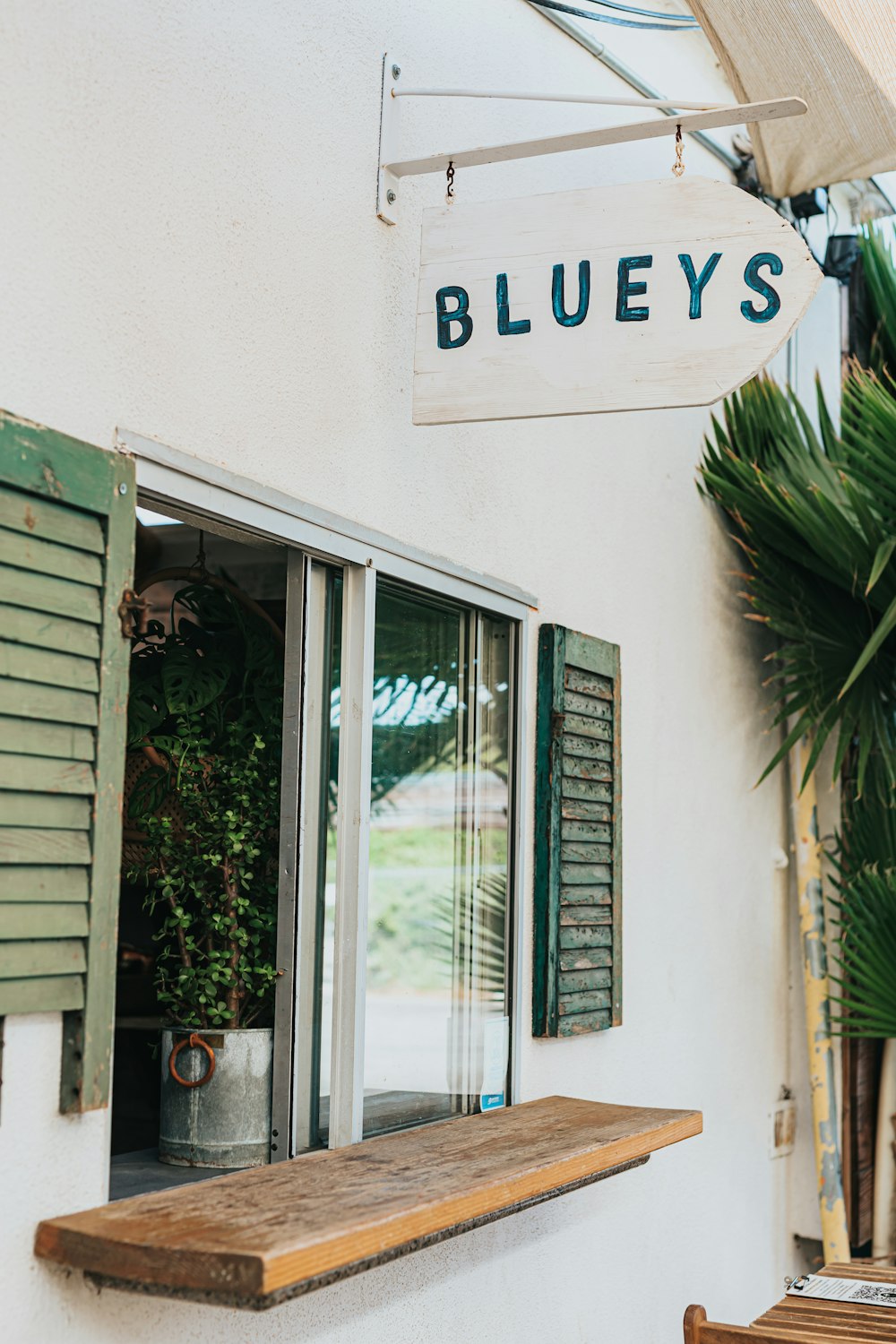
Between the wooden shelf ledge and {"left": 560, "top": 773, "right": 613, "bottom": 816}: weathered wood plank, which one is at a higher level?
{"left": 560, "top": 773, "right": 613, "bottom": 816}: weathered wood plank

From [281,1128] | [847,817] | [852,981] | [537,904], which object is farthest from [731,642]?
[281,1128]

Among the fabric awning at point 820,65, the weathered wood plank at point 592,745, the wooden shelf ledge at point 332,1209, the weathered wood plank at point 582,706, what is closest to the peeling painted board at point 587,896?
the weathered wood plank at point 592,745

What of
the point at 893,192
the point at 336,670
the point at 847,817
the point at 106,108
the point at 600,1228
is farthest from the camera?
the point at 893,192

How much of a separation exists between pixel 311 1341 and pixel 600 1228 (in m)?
1.32

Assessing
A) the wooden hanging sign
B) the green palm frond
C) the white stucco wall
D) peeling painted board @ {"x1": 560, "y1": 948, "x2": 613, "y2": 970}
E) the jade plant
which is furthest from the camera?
the green palm frond

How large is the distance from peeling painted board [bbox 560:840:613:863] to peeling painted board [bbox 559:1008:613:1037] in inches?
15.1

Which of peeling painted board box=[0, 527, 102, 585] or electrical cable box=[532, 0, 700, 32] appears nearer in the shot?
peeling painted board box=[0, 527, 102, 585]

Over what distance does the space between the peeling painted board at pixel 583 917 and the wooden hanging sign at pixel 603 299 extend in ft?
4.60

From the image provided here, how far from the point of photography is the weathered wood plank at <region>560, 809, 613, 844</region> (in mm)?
3469

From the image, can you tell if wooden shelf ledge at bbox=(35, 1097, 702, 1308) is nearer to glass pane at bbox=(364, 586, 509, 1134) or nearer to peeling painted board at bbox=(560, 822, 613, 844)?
glass pane at bbox=(364, 586, 509, 1134)

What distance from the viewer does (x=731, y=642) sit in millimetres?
4820

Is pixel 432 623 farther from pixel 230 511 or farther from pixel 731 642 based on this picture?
pixel 731 642

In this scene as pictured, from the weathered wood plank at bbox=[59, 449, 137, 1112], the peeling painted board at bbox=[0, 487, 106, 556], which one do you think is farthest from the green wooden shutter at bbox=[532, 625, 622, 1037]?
the peeling painted board at bbox=[0, 487, 106, 556]

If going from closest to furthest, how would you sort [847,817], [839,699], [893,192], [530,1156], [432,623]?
[530,1156], [432,623], [839,699], [847,817], [893,192]
